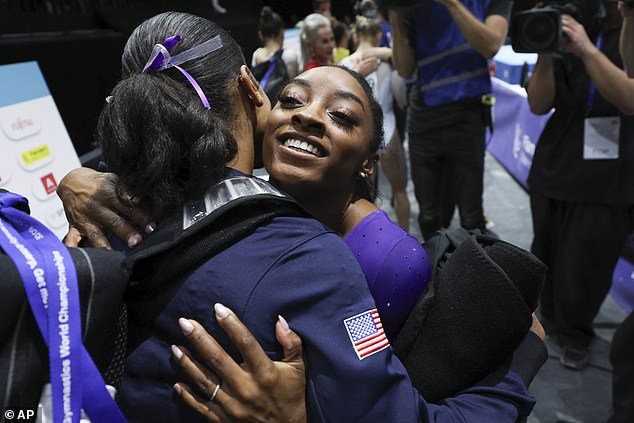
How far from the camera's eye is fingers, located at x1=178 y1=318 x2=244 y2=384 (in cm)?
75

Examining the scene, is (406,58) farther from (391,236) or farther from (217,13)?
(391,236)

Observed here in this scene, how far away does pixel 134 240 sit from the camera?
2.99 ft

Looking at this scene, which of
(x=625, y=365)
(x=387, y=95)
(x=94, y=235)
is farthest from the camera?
(x=387, y=95)

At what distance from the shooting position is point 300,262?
751mm

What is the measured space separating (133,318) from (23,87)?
5.46 feet

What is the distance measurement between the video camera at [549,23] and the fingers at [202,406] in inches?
75.0

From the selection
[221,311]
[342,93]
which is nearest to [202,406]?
[221,311]

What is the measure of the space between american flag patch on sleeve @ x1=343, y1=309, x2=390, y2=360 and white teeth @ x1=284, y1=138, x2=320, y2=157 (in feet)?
1.51

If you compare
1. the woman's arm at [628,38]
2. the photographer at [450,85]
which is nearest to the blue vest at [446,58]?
the photographer at [450,85]

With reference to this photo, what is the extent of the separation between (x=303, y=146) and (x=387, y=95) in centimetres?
259

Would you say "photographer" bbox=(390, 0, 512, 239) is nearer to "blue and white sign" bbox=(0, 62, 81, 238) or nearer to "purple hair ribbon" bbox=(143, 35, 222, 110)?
"blue and white sign" bbox=(0, 62, 81, 238)

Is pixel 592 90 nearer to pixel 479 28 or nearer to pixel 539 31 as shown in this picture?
pixel 539 31

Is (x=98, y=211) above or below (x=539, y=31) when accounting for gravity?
above

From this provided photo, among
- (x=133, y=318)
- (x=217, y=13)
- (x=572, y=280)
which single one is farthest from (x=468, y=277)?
(x=217, y=13)
